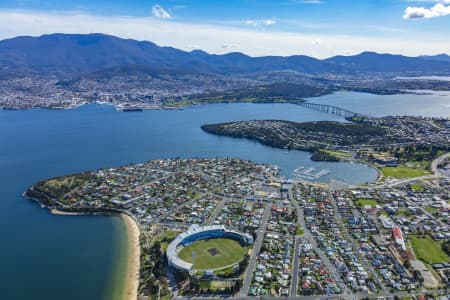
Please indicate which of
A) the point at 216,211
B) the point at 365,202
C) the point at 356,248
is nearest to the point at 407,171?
the point at 365,202

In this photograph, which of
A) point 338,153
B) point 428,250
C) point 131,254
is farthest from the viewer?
point 338,153

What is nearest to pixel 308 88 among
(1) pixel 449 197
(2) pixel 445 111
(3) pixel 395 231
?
(2) pixel 445 111

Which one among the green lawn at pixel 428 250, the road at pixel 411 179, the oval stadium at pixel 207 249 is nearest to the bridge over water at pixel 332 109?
the road at pixel 411 179

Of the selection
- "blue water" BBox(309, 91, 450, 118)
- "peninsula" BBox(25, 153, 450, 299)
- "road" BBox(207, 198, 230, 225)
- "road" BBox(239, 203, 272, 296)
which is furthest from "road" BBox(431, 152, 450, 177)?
"blue water" BBox(309, 91, 450, 118)

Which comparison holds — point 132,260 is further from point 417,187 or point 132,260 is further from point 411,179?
point 411,179

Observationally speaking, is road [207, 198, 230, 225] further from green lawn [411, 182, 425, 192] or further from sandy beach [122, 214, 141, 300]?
green lawn [411, 182, 425, 192]

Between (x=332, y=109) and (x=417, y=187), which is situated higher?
(x=332, y=109)

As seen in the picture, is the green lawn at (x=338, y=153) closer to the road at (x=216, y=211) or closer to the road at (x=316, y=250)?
the road at (x=316, y=250)
